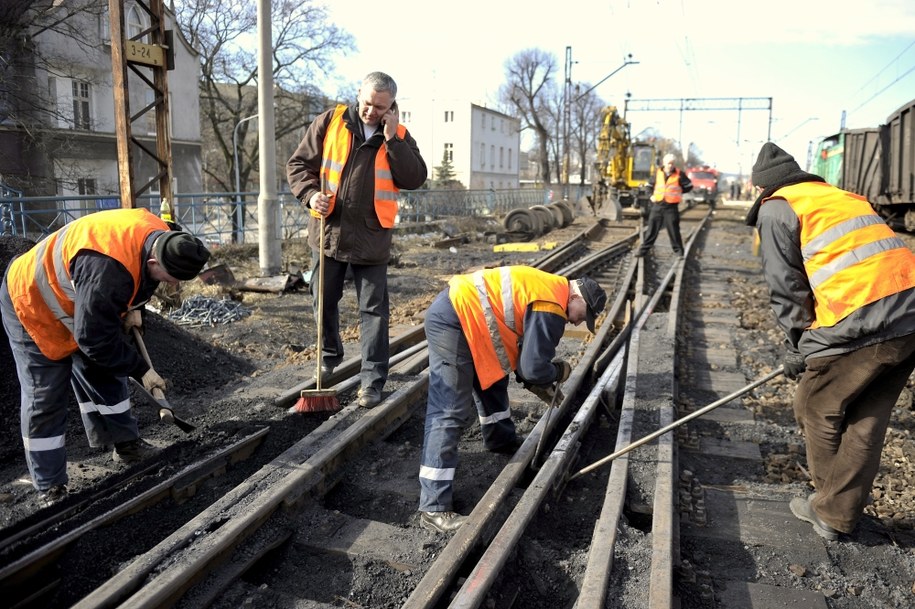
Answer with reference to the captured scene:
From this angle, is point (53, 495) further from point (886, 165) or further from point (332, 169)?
point (886, 165)

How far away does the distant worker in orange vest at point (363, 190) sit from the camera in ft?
15.3

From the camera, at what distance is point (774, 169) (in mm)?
3615

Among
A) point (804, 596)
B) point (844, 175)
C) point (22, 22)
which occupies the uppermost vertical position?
point (22, 22)

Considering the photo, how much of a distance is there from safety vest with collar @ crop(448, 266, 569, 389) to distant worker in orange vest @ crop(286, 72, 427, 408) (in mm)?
1265

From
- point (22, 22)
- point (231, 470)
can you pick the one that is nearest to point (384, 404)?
point (231, 470)

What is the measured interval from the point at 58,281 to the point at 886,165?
16129mm

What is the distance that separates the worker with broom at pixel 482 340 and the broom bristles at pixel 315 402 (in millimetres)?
1140

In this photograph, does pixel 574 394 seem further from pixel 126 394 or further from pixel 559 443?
pixel 126 394

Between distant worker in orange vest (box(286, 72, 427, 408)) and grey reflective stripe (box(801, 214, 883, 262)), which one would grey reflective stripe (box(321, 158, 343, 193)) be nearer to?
distant worker in orange vest (box(286, 72, 427, 408))

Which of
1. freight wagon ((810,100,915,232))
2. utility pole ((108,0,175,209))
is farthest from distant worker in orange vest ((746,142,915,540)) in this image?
freight wagon ((810,100,915,232))

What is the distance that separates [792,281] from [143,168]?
91.6ft

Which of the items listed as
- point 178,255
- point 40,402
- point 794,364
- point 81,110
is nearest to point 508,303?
point 794,364

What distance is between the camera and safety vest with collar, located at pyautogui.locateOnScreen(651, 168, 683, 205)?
41.0ft

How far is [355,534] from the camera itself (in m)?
3.38
